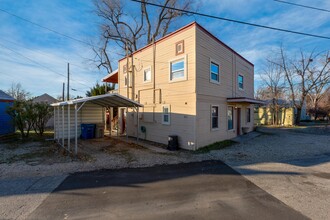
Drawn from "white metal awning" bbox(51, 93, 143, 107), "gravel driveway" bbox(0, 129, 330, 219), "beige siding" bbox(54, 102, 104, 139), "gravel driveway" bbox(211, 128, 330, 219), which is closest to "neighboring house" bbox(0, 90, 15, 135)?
"beige siding" bbox(54, 102, 104, 139)

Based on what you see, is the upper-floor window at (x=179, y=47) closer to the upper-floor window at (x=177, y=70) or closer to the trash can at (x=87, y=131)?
the upper-floor window at (x=177, y=70)

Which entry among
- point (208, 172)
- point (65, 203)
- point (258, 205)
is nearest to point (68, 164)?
point (65, 203)

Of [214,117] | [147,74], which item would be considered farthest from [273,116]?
[147,74]

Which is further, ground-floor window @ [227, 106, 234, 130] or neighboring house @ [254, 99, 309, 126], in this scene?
neighboring house @ [254, 99, 309, 126]

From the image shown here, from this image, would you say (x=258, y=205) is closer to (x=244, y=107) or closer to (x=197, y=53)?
(x=197, y=53)

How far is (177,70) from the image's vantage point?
10086 millimetres

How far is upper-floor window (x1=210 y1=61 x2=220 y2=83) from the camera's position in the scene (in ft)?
33.9

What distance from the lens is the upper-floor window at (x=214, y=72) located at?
10.3 m

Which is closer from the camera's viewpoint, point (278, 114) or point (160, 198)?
point (160, 198)

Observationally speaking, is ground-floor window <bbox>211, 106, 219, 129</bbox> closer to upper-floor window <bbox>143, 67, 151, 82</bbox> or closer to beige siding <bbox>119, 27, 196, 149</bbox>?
beige siding <bbox>119, 27, 196, 149</bbox>

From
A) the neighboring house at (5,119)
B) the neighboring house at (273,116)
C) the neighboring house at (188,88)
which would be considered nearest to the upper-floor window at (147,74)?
the neighboring house at (188,88)

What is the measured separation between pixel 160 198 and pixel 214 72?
859cm

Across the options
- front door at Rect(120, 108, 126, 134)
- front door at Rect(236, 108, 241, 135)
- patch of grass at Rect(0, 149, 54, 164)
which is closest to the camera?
patch of grass at Rect(0, 149, 54, 164)

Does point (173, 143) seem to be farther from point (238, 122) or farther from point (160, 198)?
point (238, 122)
